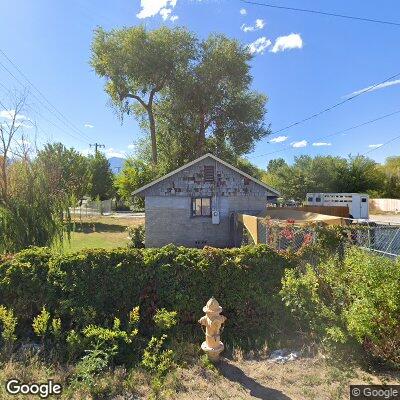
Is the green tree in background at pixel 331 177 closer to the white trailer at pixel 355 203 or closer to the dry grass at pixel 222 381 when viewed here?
the white trailer at pixel 355 203

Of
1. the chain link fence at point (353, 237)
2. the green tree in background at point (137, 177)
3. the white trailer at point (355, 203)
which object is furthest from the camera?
the green tree in background at point (137, 177)

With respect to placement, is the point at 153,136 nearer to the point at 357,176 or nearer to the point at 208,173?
the point at 208,173

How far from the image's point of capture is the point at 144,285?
214 inches

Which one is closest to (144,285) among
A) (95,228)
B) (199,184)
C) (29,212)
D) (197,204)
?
(29,212)

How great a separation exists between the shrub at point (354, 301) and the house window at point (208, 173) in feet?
37.2

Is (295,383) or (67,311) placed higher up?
(67,311)

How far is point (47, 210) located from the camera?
27.6ft

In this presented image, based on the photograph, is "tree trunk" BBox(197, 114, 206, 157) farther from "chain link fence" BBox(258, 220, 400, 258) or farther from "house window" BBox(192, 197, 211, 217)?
"chain link fence" BBox(258, 220, 400, 258)

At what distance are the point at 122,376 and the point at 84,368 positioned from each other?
48 centimetres

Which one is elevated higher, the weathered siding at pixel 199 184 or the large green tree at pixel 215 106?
the large green tree at pixel 215 106

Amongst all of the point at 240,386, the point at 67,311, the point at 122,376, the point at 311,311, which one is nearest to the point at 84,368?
the point at 122,376

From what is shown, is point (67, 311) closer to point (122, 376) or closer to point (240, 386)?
point (122, 376)

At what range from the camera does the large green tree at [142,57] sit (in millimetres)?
24922

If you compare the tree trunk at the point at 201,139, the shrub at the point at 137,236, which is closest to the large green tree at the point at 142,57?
→ the tree trunk at the point at 201,139
